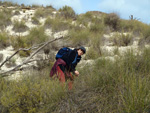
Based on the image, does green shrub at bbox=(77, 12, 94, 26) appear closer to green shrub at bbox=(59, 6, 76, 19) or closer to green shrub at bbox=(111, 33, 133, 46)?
green shrub at bbox=(59, 6, 76, 19)

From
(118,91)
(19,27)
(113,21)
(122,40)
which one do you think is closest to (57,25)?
(19,27)

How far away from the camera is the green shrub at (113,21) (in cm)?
1202

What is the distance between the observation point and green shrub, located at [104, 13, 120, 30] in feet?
39.4

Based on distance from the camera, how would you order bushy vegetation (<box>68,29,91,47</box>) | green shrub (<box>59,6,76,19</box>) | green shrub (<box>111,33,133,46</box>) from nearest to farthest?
green shrub (<box>111,33,133,46</box>) < bushy vegetation (<box>68,29,91,47</box>) < green shrub (<box>59,6,76,19</box>)

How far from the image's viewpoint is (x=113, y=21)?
A: 39.5ft

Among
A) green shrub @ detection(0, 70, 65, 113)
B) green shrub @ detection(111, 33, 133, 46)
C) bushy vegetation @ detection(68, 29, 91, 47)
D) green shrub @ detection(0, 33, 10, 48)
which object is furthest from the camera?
bushy vegetation @ detection(68, 29, 91, 47)

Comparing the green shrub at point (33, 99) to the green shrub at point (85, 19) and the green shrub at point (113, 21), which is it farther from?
the green shrub at point (113, 21)

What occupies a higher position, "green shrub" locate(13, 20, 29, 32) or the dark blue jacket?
"green shrub" locate(13, 20, 29, 32)

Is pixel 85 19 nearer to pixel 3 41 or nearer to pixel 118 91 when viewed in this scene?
pixel 3 41

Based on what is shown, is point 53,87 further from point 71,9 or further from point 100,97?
point 71,9

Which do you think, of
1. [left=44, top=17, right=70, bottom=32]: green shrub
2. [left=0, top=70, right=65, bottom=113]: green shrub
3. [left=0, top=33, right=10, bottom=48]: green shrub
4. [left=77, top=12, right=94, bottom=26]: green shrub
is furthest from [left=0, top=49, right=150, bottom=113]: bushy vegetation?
[left=77, top=12, right=94, bottom=26]: green shrub

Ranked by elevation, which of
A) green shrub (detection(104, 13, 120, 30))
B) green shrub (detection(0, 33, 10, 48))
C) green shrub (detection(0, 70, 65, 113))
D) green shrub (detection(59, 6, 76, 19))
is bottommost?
green shrub (detection(0, 70, 65, 113))

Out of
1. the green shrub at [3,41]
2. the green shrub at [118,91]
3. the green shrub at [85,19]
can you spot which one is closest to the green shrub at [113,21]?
the green shrub at [85,19]

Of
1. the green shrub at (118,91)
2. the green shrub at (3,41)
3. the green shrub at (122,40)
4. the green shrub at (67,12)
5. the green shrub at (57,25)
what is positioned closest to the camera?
the green shrub at (118,91)
